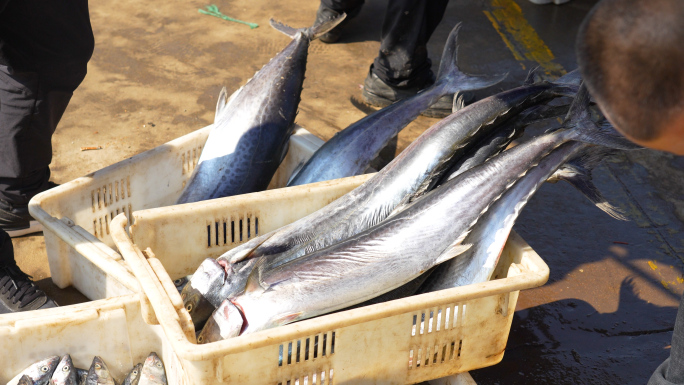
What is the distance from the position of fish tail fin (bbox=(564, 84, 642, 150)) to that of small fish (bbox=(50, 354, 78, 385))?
6.11 feet

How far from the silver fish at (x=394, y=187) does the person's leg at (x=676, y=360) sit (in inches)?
38.4

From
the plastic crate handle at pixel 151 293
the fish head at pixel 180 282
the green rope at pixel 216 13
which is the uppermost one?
the plastic crate handle at pixel 151 293

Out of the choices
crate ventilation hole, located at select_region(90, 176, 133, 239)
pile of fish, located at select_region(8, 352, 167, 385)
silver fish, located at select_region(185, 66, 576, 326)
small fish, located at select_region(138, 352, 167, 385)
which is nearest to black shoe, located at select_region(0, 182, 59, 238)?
crate ventilation hole, located at select_region(90, 176, 133, 239)

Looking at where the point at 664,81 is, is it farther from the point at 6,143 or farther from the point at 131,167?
the point at 6,143

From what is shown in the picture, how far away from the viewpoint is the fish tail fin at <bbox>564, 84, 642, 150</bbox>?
6.35 feet

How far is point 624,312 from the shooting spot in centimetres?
262

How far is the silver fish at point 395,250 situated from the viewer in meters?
1.78

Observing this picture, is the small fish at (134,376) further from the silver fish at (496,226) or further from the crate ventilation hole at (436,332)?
the silver fish at (496,226)

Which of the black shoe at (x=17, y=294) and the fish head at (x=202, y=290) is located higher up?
the fish head at (x=202, y=290)

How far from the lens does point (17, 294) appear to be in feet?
8.00

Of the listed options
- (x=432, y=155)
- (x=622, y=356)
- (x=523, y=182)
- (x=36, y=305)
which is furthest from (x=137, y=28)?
(x=622, y=356)

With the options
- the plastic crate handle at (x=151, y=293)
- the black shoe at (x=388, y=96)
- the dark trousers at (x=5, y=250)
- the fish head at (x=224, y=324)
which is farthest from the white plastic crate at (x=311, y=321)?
the black shoe at (x=388, y=96)

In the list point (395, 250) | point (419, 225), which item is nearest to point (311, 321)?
point (395, 250)

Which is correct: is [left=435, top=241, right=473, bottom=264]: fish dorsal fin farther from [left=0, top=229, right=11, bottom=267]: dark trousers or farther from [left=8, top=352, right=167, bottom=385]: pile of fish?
[left=0, top=229, right=11, bottom=267]: dark trousers
